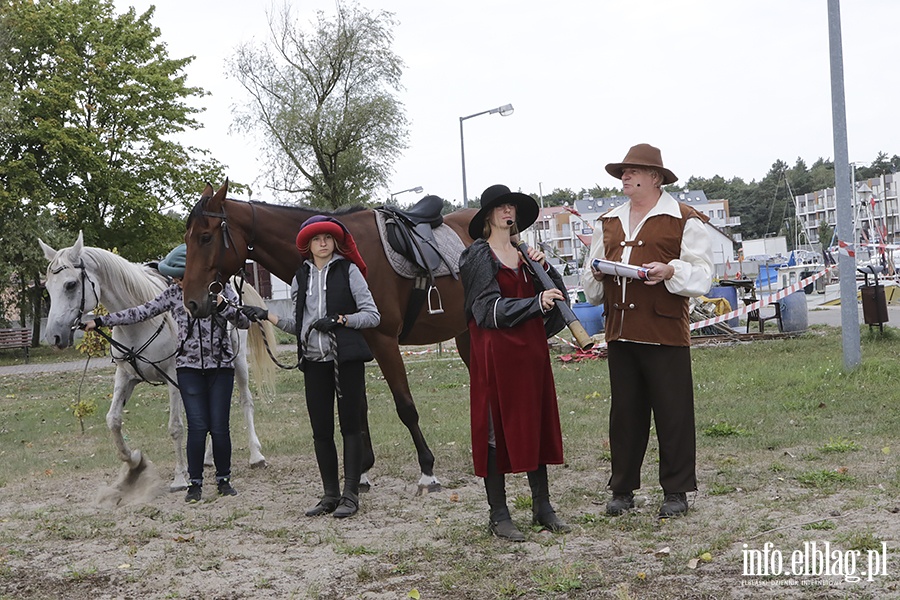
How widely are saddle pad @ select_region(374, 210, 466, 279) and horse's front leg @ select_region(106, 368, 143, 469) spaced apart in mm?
2413

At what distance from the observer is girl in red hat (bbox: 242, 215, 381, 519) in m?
6.25

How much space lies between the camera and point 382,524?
5.99 metres

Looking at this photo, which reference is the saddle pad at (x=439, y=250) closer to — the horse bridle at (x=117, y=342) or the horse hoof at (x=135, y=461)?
→ the horse bridle at (x=117, y=342)

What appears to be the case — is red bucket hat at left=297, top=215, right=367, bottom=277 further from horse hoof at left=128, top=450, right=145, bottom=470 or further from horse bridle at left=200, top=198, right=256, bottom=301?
horse hoof at left=128, top=450, right=145, bottom=470

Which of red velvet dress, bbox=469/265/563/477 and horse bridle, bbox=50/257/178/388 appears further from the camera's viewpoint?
horse bridle, bbox=50/257/178/388

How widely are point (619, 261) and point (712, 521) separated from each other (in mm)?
1629

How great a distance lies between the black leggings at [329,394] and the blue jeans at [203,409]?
3.39 ft

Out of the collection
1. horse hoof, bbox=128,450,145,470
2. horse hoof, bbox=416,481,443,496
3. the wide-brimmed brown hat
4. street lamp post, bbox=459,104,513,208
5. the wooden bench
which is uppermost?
street lamp post, bbox=459,104,513,208

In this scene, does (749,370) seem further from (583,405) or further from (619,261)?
(619,261)

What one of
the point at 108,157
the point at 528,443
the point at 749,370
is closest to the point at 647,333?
the point at 528,443

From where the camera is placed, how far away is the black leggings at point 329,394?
6320 millimetres

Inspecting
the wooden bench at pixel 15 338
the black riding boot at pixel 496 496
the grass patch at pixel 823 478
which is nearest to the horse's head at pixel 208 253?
the black riding boot at pixel 496 496

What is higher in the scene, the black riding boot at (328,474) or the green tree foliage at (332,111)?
the green tree foliage at (332,111)

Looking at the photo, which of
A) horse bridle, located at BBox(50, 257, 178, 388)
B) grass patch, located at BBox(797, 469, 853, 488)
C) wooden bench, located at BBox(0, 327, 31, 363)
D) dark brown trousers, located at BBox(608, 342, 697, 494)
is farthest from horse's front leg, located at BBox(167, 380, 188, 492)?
wooden bench, located at BBox(0, 327, 31, 363)
